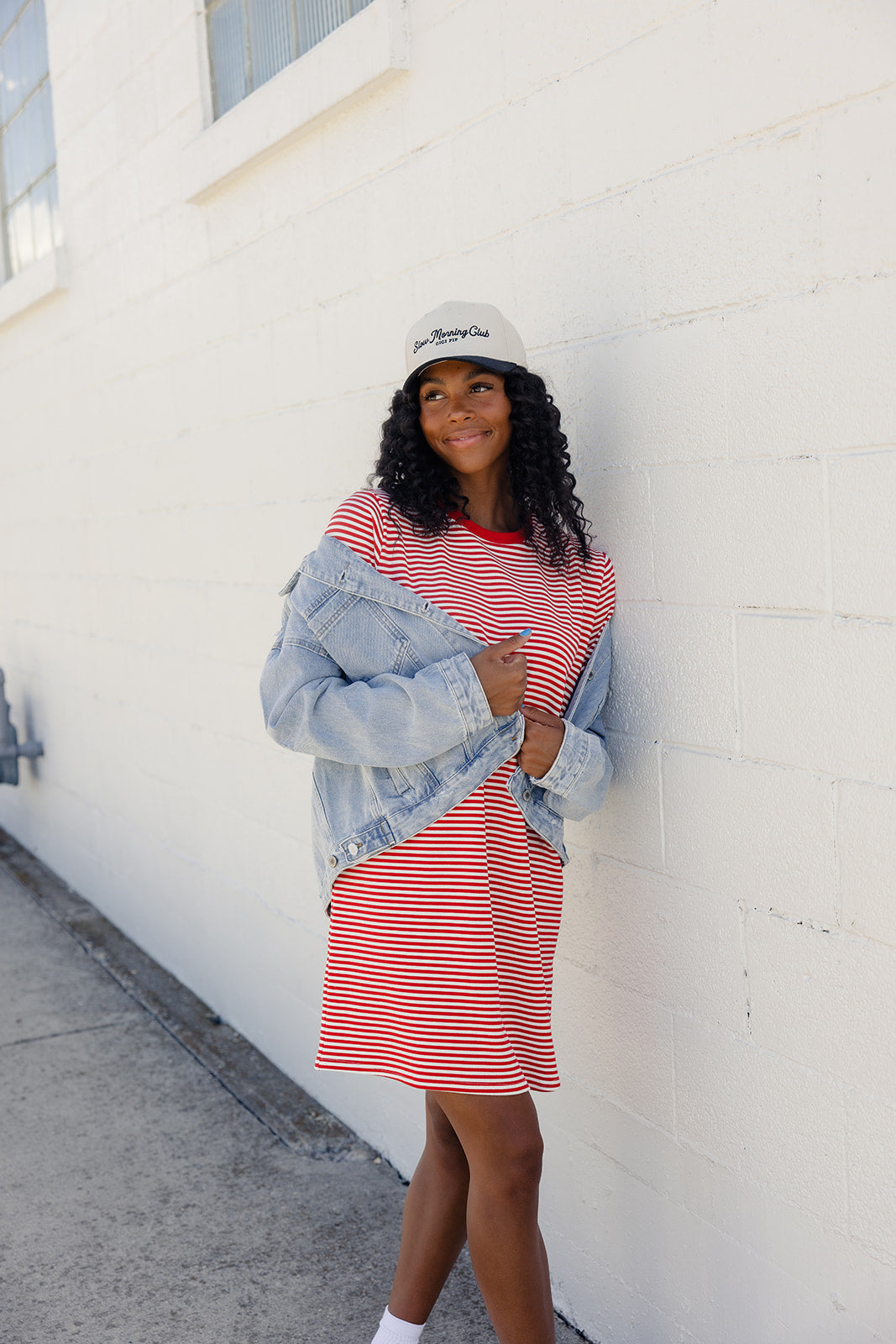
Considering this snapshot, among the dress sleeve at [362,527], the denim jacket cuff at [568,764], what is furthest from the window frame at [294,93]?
the denim jacket cuff at [568,764]

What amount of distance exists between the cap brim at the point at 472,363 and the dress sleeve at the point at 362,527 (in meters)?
0.24

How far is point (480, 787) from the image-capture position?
216 centimetres

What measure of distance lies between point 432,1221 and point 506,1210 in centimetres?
28

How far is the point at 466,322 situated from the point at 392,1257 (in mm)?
2112

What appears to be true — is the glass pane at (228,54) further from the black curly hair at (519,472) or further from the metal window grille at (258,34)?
the black curly hair at (519,472)

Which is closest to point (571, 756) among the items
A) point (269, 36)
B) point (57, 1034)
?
point (269, 36)

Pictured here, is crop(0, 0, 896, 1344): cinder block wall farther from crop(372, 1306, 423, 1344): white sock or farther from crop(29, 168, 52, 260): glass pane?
crop(29, 168, 52, 260): glass pane

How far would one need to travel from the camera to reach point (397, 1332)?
91.0 inches

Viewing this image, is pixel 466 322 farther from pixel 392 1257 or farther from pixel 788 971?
pixel 392 1257

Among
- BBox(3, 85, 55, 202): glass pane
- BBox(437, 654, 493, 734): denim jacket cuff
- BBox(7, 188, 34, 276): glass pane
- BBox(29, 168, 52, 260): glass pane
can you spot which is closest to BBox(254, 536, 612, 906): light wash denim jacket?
BBox(437, 654, 493, 734): denim jacket cuff

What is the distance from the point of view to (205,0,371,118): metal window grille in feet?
10.7

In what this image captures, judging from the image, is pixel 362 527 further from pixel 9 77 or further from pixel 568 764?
pixel 9 77

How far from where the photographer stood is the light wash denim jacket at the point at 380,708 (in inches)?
80.0

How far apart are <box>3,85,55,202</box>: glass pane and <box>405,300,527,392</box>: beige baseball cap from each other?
396cm
